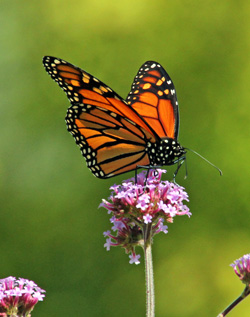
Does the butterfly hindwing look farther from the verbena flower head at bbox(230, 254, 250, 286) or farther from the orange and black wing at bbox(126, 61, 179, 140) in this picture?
the verbena flower head at bbox(230, 254, 250, 286)

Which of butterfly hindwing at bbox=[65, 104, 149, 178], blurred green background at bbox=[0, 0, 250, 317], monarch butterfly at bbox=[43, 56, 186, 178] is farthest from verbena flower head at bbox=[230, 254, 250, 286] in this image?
blurred green background at bbox=[0, 0, 250, 317]

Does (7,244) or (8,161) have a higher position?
(8,161)

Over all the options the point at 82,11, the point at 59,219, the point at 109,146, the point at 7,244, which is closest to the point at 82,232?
the point at 59,219

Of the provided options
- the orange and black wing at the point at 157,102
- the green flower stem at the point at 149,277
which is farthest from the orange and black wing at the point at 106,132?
the green flower stem at the point at 149,277

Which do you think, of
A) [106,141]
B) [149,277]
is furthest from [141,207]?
[106,141]

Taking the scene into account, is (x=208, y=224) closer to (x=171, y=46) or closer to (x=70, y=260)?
(x=70, y=260)

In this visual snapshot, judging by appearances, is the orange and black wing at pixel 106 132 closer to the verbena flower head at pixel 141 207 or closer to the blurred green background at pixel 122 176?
the verbena flower head at pixel 141 207
